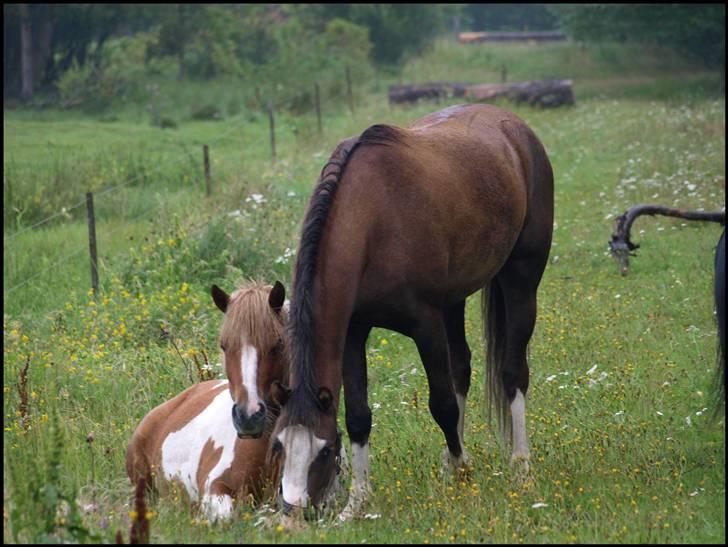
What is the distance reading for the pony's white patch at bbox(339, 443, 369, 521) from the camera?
5134 millimetres

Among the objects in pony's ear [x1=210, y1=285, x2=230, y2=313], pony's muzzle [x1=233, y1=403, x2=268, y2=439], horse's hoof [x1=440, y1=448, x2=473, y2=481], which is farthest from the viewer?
horse's hoof [x1=440, y1=448, x2=473, y2=481]

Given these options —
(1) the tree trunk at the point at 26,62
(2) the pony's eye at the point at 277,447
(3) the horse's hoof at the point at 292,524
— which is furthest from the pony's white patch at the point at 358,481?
(1) the tree trunk at the point at 26,62

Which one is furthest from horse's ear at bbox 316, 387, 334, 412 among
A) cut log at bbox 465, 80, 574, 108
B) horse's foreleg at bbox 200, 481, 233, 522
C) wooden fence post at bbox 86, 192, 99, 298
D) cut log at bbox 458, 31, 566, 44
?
cut log at bbox 458, 31, 566, 44

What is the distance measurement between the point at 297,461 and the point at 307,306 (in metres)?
0.70

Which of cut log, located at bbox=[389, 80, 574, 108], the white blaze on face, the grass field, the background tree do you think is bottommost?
the background tree

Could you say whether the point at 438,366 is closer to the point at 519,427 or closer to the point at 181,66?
the point at 519,427

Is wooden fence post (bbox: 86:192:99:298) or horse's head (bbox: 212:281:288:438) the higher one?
horse's head (bbox: 212:281:288:438)

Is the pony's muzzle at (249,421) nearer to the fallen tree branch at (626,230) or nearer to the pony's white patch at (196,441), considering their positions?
the pony's white patch at (196,441)

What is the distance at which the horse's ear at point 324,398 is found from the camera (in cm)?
476

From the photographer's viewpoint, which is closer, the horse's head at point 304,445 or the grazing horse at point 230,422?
the horse's head at point 304,445

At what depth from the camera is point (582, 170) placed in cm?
1669

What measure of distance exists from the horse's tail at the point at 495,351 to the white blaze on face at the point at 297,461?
6.63 feet

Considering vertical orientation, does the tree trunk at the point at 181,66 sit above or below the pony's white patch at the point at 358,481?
below

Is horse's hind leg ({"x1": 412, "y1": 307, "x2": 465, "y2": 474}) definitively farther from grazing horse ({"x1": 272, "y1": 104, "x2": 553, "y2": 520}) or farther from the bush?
the bush
